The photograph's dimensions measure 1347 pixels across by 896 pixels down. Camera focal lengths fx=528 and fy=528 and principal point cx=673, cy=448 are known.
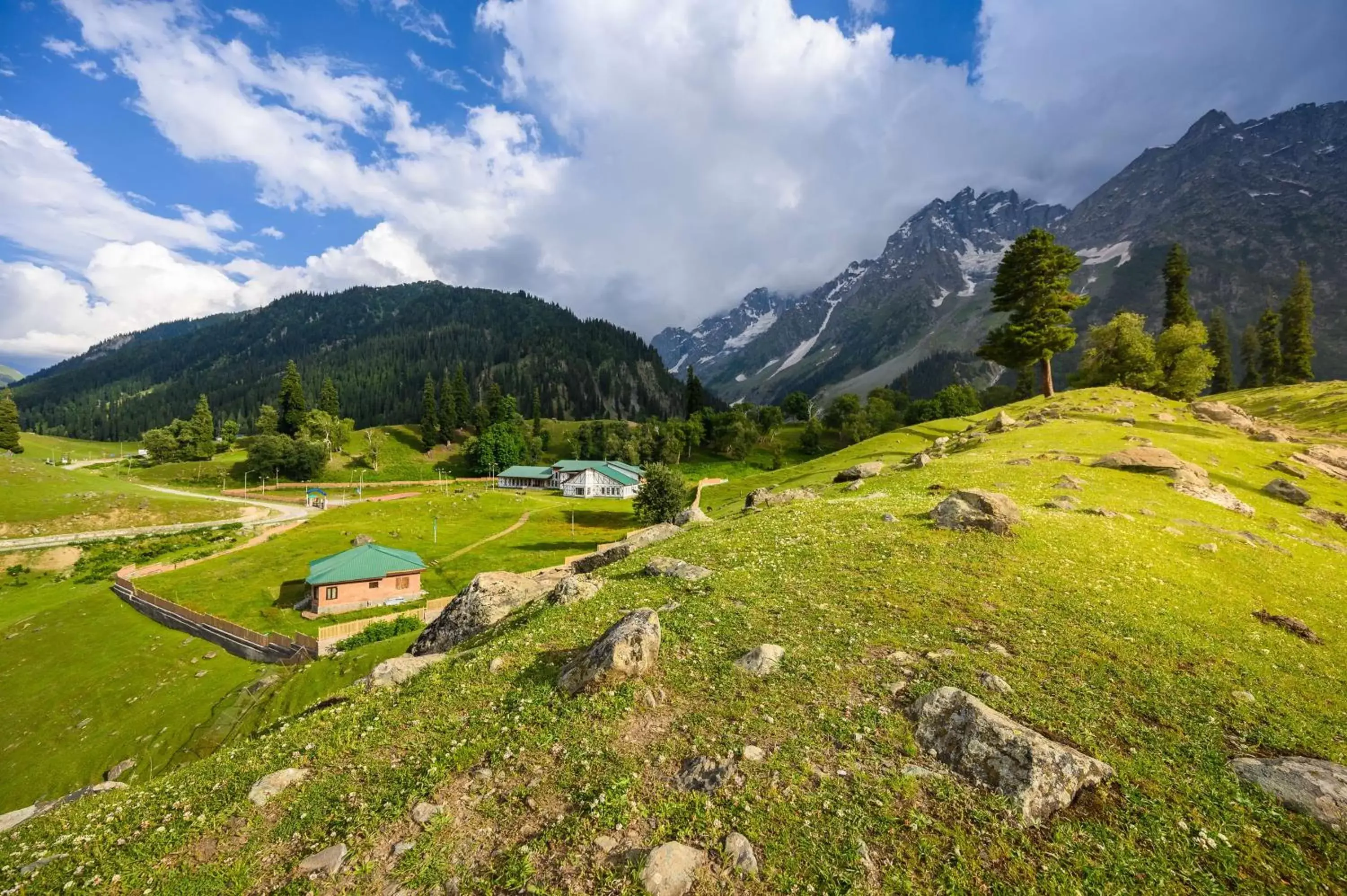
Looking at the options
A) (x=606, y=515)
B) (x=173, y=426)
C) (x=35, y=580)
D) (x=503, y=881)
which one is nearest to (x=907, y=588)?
(x=503, y=881)

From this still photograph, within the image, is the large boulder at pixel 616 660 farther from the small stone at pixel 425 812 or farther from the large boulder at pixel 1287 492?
the large boulder at pixel 1287 492

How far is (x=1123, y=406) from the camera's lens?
5981cm

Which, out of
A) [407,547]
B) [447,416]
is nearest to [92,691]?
[407,547]

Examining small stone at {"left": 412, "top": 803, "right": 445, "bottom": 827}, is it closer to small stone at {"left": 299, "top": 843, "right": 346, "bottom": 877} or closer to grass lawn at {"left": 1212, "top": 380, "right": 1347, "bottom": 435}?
small stone at {"left": 299, "top": 843, "right": 346, "bottom": 877}

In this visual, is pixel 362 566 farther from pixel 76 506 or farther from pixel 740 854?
pixel 76 506

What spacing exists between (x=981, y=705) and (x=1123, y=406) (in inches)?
2650

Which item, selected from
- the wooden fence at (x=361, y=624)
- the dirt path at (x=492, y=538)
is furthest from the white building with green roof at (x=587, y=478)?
the wooden fence at (x=361, y=624)

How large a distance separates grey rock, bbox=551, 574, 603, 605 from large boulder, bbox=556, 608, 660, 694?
559cm

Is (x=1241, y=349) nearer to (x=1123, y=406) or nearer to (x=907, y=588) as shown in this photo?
(x=1123, y=406)

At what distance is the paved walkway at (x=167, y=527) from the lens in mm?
82625

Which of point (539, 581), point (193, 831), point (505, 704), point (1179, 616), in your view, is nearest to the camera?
point (193, 831)

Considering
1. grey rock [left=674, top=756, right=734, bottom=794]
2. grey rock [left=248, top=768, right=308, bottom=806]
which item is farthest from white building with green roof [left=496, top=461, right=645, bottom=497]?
grey rock [left=674, top=756, right=734, bottom=794]

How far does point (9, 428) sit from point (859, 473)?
221976 mm

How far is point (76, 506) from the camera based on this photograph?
96875 mm
